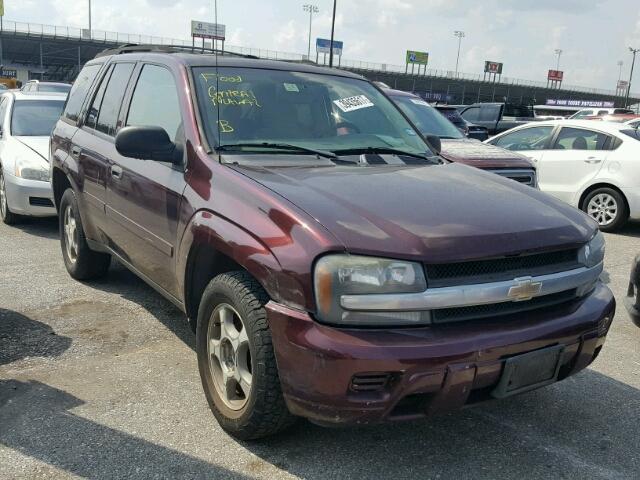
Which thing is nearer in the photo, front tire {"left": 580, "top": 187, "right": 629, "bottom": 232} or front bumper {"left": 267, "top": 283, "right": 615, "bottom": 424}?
front bumper {"left": 267, "top": 283, "right": 615, "bottom": 424}

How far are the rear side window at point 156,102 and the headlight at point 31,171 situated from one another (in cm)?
363

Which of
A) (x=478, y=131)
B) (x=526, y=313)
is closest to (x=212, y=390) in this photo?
(x=526, y=313)

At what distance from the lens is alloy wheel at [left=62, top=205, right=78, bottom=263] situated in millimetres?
5184

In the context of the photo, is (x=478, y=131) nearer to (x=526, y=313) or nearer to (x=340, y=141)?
(x=340, y=141)

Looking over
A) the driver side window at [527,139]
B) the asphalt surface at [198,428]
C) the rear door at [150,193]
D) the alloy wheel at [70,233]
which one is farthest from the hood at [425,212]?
the driver side window at [527,139]

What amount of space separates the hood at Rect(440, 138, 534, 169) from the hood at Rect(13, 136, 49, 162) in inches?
186

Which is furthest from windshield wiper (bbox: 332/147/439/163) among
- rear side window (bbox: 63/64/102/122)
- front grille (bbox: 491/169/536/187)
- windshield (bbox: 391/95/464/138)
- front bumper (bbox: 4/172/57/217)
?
front bumper (bbox: 4/172/57/217)

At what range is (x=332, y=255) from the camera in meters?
2.42

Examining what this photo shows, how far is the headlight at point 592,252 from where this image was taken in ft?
9.59

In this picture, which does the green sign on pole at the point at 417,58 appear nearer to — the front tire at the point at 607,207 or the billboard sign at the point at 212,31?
the billboard sign at the point at 212,31

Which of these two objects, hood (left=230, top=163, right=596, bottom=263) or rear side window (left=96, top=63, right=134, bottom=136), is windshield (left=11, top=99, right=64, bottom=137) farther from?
hood (left=230, top=163, right=596, bottom=263)

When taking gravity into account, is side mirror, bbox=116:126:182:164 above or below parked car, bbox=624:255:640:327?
above

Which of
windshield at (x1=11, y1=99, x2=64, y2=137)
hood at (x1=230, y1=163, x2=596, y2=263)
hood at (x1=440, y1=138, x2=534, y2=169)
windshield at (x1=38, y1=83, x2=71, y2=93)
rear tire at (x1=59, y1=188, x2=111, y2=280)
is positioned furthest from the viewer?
windshield at (x1=38, y1=83, x2=71, y2=93)

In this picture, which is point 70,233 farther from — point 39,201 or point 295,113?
point 295,113
